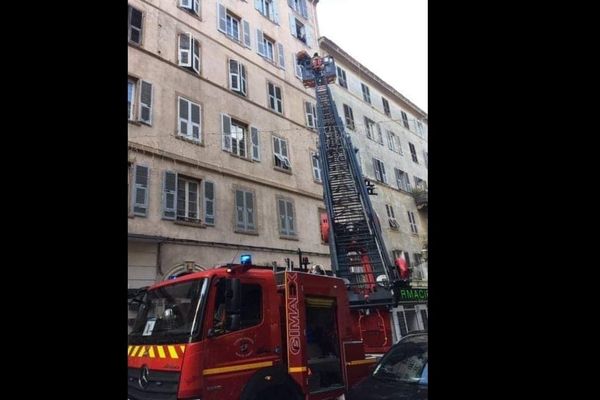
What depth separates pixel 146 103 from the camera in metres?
2.01

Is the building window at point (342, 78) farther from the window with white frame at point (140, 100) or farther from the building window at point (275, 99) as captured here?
the window with white frame at point (140, 100)

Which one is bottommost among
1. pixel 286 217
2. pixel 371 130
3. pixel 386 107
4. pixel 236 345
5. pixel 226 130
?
pixel 236 345

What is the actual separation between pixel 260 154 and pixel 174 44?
0.84 metres

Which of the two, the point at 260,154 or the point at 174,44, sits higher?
the point at 174,44

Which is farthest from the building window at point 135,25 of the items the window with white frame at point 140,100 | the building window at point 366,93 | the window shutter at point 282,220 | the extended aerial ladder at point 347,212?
the building window at point 366,93

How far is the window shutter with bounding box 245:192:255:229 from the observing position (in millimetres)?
2146

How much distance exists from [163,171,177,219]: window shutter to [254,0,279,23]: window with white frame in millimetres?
1264

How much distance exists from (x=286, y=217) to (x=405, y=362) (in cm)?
103

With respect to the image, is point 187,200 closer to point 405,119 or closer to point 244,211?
point 244,211

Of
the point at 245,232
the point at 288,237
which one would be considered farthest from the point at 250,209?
the point at 288,237
